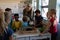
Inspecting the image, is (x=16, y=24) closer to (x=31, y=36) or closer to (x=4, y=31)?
(x=31, y=36)

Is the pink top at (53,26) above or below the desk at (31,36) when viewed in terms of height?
above

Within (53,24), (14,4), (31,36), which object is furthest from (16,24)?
(14,4)

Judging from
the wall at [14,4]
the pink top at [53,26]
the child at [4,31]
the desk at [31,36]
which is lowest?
the desk at [31,36]

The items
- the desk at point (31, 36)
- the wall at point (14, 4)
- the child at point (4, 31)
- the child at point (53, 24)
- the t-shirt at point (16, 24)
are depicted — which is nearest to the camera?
the child at point (4, 31)

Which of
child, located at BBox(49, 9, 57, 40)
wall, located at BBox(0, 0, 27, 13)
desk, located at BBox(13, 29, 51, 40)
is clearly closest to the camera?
desk, located at BBox(13, 29, 51, 40)

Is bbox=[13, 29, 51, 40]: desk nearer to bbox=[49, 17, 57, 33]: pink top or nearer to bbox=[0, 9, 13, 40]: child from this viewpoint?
bbox=[49, 17, 57, 33]: pink top

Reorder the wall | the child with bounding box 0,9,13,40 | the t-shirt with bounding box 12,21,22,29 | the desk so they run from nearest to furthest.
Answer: the child with bounding box 0,9,13,40 → the desk → the t-shirt with bounding box 12,21,22,29 → the wall

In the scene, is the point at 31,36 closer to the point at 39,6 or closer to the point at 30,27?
the point at 30,27

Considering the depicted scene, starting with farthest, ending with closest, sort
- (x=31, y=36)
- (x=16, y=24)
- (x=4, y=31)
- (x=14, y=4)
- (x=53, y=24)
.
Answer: (x=14, y=4) < (x=16, y=24) < (x=53, y=24) < (x=31, y=36) < (x=4, y=31)

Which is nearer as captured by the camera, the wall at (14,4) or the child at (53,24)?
the child at (53,24)

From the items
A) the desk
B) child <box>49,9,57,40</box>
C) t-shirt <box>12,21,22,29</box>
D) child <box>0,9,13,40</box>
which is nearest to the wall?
t-shirt <box>12,21,22,29</box>

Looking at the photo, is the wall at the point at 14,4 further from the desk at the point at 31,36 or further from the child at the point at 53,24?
the desk at the point at 31,36

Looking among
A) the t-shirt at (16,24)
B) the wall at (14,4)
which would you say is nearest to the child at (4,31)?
the t-shirt at (16,24)

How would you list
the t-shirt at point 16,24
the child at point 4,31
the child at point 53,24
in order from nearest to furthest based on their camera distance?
the child at point 4,31 < the child at point 53,24 < the t-shirt at point 16,24
